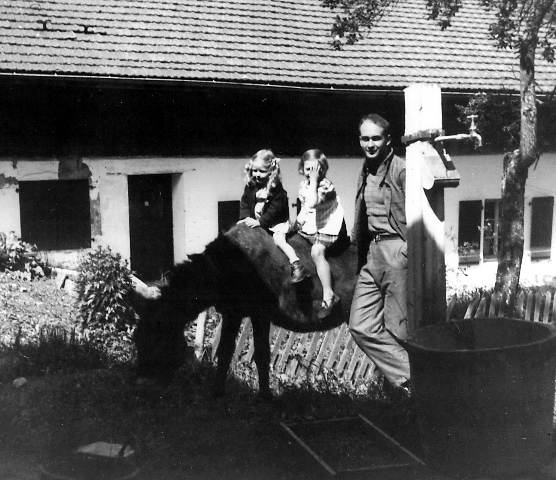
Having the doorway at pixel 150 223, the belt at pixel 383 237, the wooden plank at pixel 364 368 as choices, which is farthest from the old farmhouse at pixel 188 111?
the belt at pixel 383 237

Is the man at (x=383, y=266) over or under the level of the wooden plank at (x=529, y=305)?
over

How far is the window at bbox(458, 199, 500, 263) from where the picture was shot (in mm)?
13461

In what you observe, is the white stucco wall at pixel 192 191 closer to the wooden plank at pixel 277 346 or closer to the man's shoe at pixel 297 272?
the wooden plank at pixel 277 346

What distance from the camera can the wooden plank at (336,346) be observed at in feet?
21.2

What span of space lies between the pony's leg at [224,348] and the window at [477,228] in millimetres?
8975

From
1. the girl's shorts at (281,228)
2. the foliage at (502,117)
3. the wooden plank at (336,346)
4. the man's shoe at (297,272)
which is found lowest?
the wooden plank at (336,346)

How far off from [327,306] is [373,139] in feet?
4.51

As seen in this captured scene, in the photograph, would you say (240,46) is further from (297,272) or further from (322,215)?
(297,272)

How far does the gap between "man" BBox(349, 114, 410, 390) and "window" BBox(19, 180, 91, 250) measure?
731cm

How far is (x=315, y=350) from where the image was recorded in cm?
659

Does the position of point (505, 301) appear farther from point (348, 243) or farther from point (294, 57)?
point (294, 57)

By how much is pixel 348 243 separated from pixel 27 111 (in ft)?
24.4

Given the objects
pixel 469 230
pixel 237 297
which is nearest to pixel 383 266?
pixel 237 297

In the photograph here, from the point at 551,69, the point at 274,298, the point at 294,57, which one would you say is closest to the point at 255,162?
the point at 274,298
